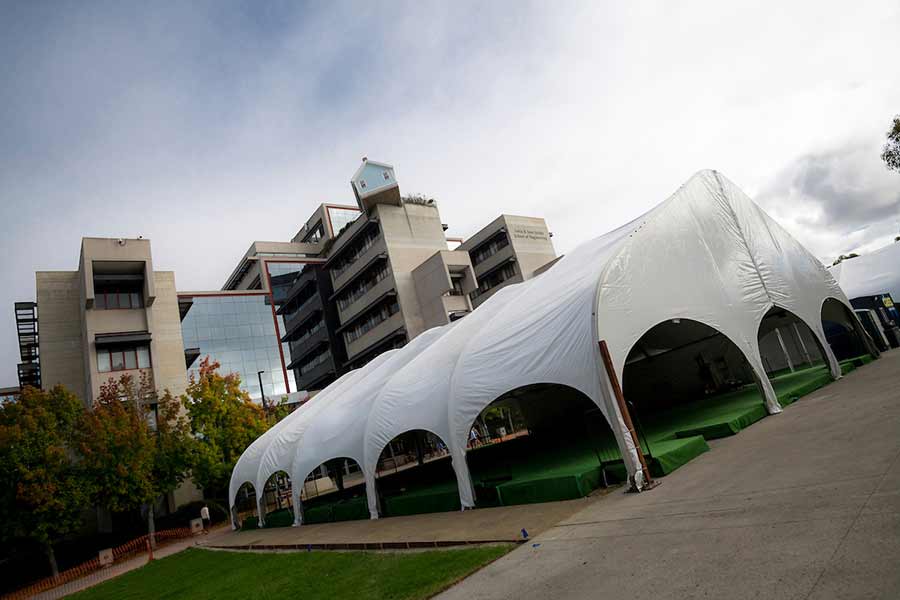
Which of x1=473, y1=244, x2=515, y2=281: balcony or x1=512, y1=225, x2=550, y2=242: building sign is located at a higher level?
x1=512, y1=225, x2=550, y2=242: building sign

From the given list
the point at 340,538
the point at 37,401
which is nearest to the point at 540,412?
the point at 340,538

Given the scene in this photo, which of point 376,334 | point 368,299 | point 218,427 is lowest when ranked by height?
point 218,427

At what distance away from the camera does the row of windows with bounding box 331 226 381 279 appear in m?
48.4

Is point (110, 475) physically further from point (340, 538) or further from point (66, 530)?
point (340, 538)

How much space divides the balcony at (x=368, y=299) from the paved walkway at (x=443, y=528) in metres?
29.5

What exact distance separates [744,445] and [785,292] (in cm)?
934

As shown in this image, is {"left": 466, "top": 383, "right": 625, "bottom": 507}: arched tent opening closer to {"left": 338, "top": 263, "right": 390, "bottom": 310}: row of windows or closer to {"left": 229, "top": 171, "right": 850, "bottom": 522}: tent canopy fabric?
{"left": 229, "top": 171, "right": 850, "bottom": 522}: tent canopy fabric

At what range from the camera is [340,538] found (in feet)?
45.0

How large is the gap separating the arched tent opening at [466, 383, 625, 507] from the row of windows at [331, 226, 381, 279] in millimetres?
24914

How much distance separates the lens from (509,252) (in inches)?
2085

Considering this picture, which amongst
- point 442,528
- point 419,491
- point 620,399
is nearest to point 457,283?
point 419,491

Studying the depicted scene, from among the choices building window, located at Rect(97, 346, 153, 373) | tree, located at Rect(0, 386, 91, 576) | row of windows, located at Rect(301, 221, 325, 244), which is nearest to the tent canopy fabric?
tree, located at Rect(0, 386, 91, 576)

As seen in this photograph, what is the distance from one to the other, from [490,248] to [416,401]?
141 feet

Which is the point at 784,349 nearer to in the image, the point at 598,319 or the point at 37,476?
the point at 598,319
